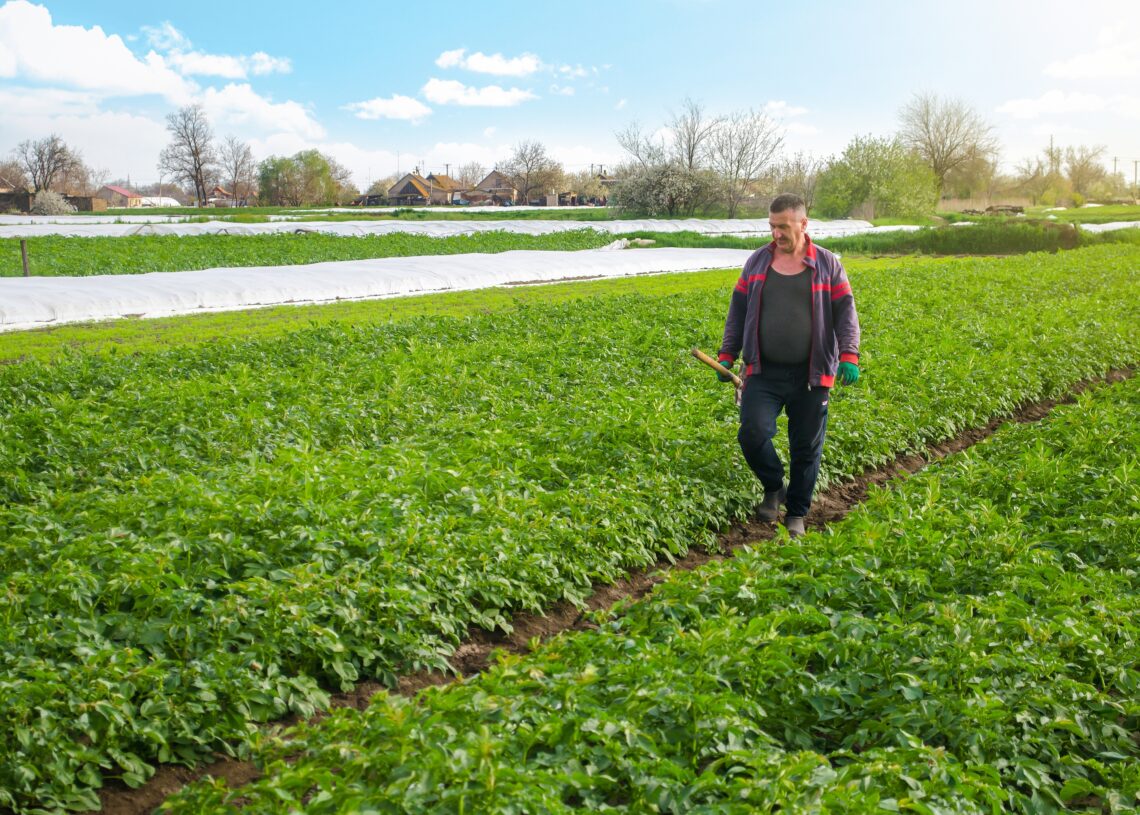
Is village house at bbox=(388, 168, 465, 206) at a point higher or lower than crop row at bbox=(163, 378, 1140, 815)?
higher

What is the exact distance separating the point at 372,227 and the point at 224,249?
1066 cm

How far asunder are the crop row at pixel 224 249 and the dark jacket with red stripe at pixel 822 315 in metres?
18.6

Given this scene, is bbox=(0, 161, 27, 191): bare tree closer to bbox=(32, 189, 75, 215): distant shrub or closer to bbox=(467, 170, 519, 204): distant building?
bbox=(32, 189, 75, 215): distant shrub

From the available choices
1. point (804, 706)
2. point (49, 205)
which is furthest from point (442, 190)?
point (804, 706)

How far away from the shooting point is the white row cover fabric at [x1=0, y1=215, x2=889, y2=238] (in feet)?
113

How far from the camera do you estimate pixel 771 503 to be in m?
6.82

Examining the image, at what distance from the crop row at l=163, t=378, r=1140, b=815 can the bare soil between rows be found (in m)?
0.29

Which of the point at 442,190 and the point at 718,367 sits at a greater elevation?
the point at 442,190

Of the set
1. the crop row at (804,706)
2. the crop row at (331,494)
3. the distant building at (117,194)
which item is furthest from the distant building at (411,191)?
the crop row at (804,706)

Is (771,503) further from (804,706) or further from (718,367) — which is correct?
(804,706)

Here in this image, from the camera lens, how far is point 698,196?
5697 centimetres

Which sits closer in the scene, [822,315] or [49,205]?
[822,315]

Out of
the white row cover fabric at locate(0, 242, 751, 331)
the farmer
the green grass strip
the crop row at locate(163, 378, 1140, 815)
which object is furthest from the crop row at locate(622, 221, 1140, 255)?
the crop row at locate(163, 378, 1140, 815)

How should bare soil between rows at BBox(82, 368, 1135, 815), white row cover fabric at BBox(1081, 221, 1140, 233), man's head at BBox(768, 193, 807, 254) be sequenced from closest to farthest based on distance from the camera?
bare soil between rows at BBox(82, 368, 1135, 815) → man's head at BBox(768, 193, 807, 254) → white row cover fabric at BBox(1081, 221, 1140, 233)
